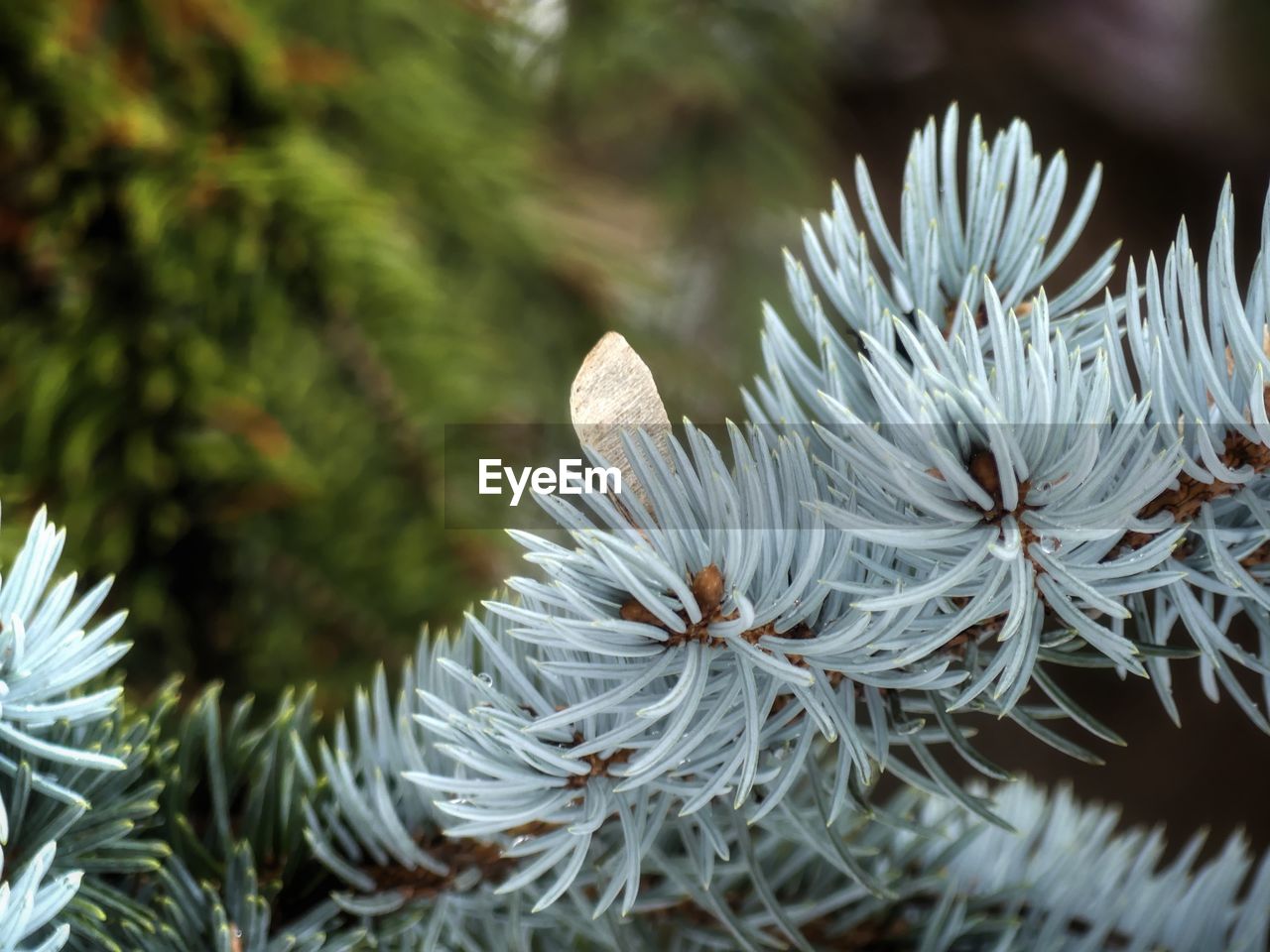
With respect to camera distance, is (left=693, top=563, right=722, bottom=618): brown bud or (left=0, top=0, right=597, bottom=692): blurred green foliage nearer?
(left=693, top=563, right=722, bottom=618): brown bud

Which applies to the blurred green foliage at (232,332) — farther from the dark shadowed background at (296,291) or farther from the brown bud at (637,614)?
the brown bud at (637,614)

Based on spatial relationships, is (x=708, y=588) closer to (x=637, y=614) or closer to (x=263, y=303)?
(x=637, y=614)

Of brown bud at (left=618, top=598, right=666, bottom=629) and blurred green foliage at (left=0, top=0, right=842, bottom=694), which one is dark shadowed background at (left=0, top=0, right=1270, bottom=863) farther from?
brown bud at (left=618, top=598, right=666, bottom=629)

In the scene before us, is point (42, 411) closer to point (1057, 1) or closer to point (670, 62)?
point (670, 62)

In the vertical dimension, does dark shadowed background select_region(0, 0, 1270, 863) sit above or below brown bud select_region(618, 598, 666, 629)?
above

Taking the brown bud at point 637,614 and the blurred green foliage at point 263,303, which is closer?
the brown bud at point 637,614

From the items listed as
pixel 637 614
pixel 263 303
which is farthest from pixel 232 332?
pixel 637 614

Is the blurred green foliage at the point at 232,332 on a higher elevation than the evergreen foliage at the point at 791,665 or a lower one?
higher

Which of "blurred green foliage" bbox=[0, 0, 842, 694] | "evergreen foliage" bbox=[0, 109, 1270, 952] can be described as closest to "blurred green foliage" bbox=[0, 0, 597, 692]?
"blurred green foliage" bbox=[0, 0, 842, 694]

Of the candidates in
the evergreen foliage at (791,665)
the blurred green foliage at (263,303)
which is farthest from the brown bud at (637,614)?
the blurred green foliage at (263,303)
